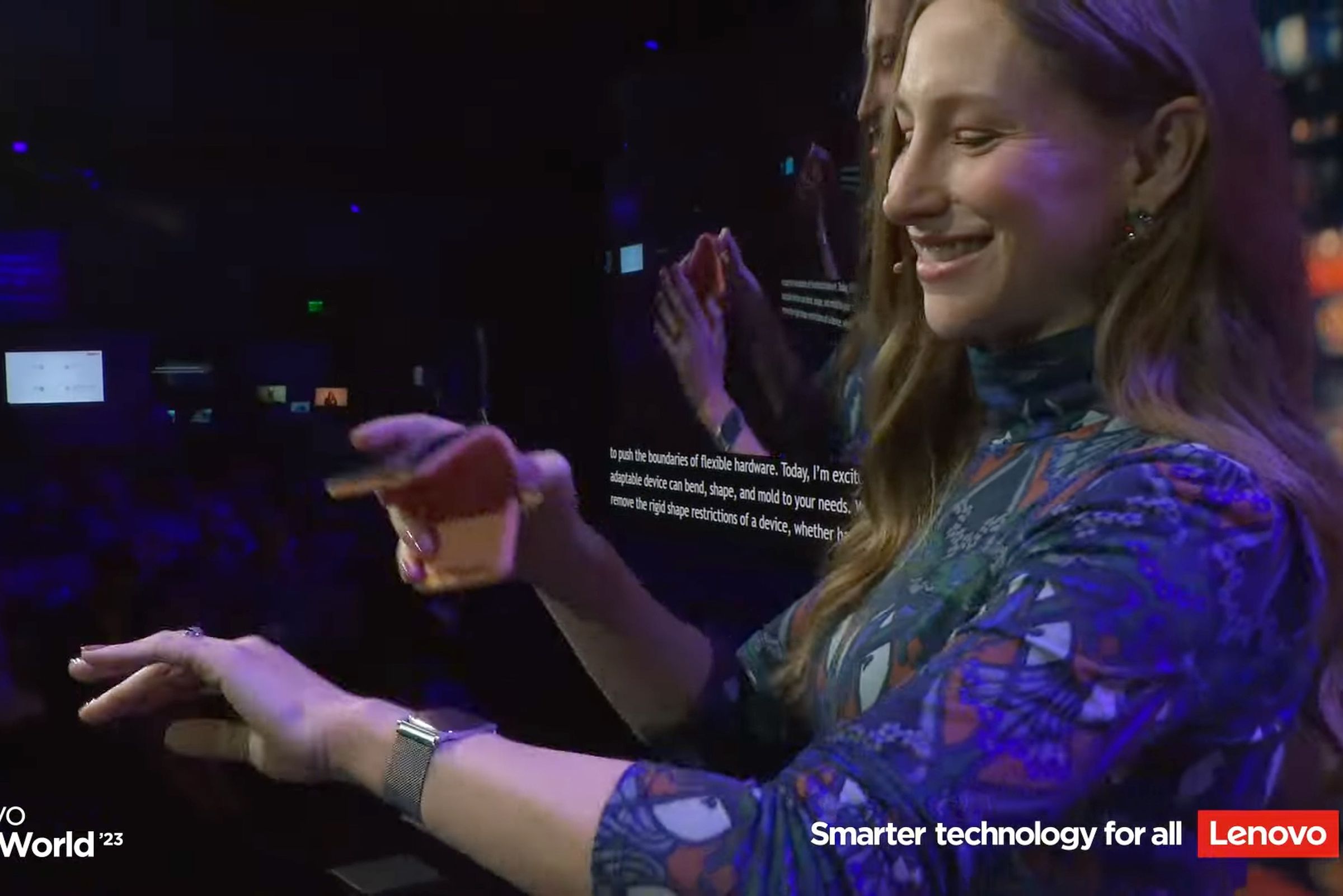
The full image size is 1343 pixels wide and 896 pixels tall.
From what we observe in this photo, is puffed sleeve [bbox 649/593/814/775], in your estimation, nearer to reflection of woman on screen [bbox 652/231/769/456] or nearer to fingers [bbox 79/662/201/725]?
fingers [bbox 79/662/201/725]

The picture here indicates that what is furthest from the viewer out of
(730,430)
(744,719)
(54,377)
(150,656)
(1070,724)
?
(730,430)

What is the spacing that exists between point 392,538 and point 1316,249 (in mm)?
1249

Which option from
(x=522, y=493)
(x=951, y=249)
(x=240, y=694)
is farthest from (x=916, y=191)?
(x=240, y=694)

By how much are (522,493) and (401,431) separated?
0.39ft

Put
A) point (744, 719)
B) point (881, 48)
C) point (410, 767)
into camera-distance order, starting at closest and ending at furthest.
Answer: point (410, 767) < point (744, 719) < point (881, 48)

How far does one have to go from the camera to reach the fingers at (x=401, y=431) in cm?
93

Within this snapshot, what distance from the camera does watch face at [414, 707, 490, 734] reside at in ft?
2.07

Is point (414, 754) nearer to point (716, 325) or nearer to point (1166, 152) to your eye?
point (1166, 152)

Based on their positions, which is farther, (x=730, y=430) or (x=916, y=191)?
(x=730, y=430)

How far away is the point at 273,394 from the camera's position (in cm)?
146

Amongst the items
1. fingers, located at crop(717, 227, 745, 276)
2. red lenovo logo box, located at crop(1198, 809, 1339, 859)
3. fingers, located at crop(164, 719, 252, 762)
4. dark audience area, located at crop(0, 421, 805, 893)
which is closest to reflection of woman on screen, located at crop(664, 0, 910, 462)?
fingers, located at crop(717, 227, 745, 276)

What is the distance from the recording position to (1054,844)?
56 centimetres

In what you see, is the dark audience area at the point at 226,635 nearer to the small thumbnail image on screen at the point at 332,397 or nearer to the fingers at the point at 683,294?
the small thumbnail image on screen at the point at 332,397

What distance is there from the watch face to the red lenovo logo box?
0.41 metres
